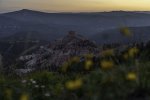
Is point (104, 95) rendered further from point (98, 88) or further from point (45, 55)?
point (45, 55)

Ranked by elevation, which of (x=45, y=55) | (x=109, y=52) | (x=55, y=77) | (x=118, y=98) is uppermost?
(x=109, y=52)

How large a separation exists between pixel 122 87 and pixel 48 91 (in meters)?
2.36

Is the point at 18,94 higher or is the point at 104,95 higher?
the point at 104,95

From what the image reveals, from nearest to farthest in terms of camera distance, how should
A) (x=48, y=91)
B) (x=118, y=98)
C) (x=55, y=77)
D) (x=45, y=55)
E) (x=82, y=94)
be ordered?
1. (x=118, y=98)
2. (x=82, y=94)
3. (x=48, y=91)
4. (x=55, y=77)
5. (x=45, y=55)

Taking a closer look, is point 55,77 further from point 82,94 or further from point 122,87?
point 122,87

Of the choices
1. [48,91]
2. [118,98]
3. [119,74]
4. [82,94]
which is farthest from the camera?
[48,91]

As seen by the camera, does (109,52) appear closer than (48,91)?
Yes

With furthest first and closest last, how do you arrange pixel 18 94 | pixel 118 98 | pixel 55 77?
pixel 55 77, pixel 18 94, pixel 118 98

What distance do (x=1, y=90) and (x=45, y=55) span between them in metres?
27.3

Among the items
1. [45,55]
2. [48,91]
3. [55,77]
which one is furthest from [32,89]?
[45,55]

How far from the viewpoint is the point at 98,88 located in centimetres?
562

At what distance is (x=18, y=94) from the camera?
7.14 m

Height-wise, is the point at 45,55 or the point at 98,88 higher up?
the point at 98,88

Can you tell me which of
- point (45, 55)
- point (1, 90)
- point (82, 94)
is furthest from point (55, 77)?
point (45, 55)
